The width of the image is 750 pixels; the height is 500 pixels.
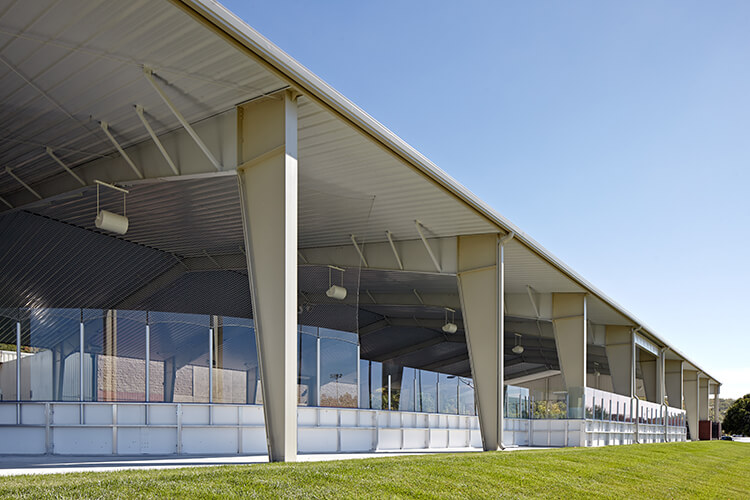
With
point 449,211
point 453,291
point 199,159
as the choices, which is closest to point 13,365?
point 199,159

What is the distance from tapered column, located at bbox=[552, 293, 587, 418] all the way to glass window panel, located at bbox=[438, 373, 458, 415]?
4759 millimetres

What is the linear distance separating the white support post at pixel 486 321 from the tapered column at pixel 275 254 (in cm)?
1016

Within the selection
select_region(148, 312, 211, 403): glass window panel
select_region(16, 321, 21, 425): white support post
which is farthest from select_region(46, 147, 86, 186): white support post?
select_region(148, 312, 211, 403): glass window panel

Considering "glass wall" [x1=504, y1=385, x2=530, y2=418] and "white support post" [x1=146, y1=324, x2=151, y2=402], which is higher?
"white support post" [x1=146, y1=324, x2=151, y2=402]

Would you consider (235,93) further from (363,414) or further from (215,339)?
(363,414)

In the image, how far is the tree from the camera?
99.2m

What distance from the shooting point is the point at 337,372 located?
1773 cm

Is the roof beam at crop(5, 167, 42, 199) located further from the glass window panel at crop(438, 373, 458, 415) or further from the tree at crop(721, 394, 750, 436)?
the tree at crop(721, 394, 750, 436)

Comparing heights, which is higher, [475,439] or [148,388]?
[148,388]

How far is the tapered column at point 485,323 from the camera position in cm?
2133

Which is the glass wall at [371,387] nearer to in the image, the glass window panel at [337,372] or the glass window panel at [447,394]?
the glass window panel at [337,372]

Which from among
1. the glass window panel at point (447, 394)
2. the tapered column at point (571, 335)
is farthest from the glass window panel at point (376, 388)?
the tapered column at point (571, 335)

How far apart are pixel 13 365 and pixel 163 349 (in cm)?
337

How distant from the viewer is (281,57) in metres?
11.9
